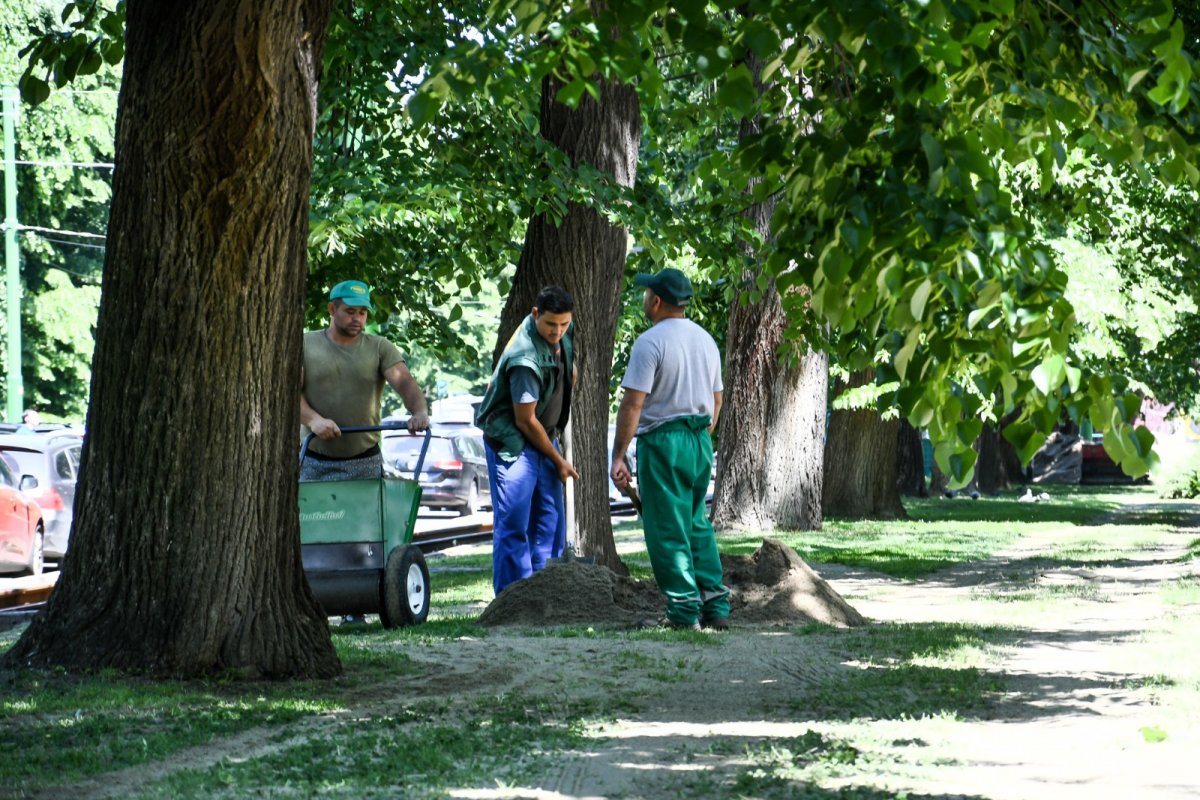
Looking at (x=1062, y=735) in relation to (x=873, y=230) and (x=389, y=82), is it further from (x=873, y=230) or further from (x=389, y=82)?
(x=389, y=82)

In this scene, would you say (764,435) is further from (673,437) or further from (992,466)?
(992,466)

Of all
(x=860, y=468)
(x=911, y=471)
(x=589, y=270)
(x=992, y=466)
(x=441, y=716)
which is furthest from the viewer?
(x=992, y=466)

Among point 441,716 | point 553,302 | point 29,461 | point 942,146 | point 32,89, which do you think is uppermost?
point 32,89

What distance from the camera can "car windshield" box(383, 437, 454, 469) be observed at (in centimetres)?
2931

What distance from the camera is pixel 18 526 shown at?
1764 centimetres

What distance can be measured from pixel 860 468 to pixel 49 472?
12.2 metres

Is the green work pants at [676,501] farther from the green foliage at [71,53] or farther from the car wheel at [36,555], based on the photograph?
the car wheel at [36,555]

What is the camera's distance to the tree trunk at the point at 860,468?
26406 millimetres

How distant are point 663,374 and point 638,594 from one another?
2.07 metres

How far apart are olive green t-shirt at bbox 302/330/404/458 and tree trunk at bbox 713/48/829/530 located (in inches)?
486

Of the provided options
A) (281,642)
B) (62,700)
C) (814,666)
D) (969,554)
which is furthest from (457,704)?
(969,554)

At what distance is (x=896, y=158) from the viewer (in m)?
4.66

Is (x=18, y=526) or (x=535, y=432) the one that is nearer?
(x=535, y=432)

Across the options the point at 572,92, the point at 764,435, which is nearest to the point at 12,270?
the point at 764,435
